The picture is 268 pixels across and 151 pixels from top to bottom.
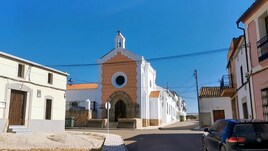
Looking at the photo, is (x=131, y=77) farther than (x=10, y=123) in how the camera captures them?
Yes

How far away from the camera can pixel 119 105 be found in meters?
38.8

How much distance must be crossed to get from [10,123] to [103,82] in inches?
846

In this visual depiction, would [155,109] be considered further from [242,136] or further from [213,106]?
[242,136]

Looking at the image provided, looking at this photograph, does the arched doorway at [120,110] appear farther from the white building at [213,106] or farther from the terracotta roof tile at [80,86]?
the white building at [213,106]

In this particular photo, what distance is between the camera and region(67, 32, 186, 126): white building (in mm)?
37381

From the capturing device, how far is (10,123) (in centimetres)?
1802

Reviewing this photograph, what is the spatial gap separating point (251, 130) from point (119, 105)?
103 ft

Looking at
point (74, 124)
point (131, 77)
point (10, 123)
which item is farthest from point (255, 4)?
point (74, 124)

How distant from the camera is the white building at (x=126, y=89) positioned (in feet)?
123

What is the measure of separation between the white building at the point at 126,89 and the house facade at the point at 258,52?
2325 centimetres

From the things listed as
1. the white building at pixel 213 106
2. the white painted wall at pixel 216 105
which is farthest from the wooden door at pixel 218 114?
the white painted wall at pixel 216 105

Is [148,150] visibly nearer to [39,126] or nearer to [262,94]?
[262,94]

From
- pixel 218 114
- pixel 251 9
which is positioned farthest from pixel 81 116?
pixel 251 9

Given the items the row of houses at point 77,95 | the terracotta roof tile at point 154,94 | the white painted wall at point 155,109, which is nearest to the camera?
the row of houses at point 77,95
